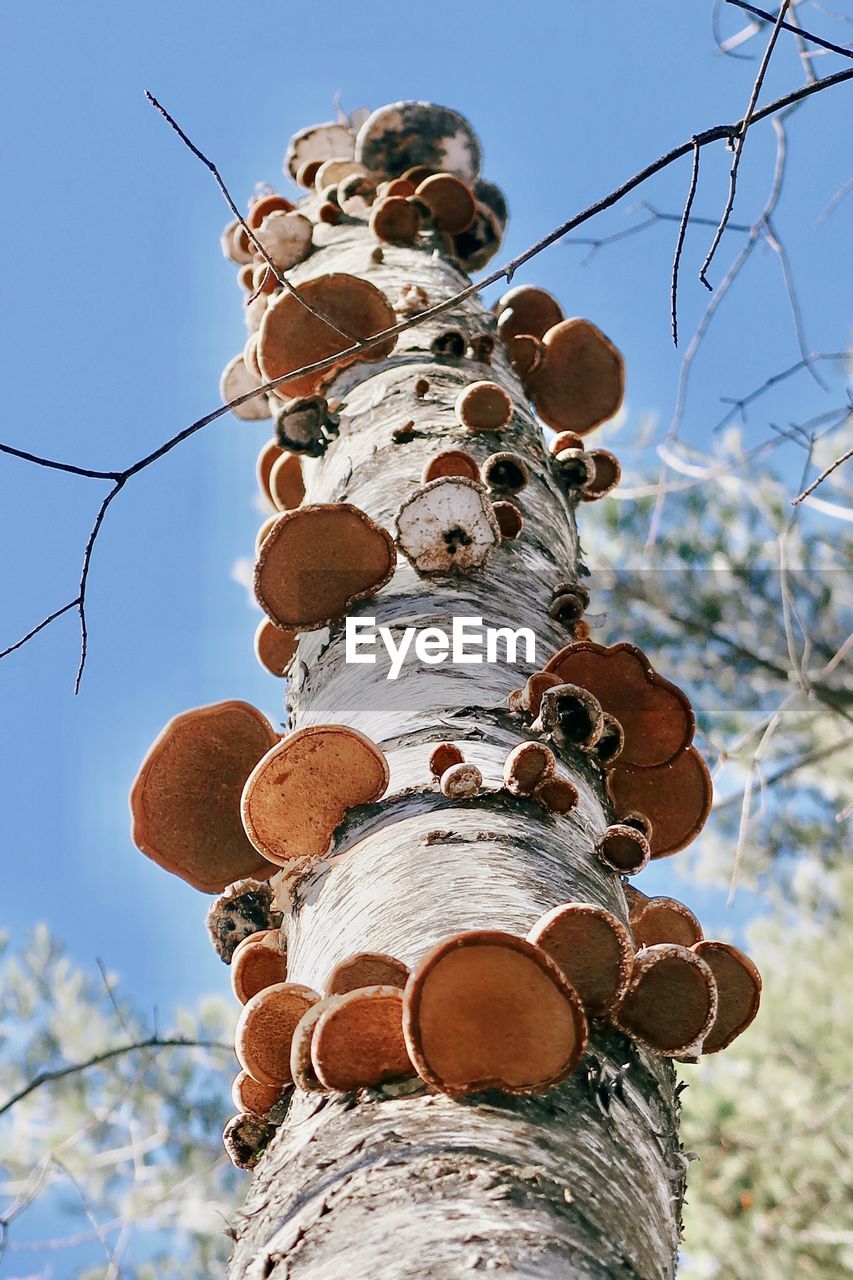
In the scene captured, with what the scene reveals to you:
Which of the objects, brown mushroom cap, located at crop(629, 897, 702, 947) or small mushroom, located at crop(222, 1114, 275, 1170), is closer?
small mushroom, located at crop(222, 1114, 275, 1170)

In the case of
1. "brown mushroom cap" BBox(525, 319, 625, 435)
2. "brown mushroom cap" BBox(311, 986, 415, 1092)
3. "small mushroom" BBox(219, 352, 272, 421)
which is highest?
Result: "small mushroom" BBox(219, 352, 272, 421)

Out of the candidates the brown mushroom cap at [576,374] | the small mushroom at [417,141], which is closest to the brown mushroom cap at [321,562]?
the brown mushroom cap at [576,374]

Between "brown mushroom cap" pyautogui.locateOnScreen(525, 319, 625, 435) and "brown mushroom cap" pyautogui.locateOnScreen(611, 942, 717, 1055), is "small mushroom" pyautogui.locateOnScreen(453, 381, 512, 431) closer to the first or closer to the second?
"brown mushroom cap" pyautogui.locateOnScreen(525, 319, 625, 435)

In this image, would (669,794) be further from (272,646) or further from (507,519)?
(272,646)

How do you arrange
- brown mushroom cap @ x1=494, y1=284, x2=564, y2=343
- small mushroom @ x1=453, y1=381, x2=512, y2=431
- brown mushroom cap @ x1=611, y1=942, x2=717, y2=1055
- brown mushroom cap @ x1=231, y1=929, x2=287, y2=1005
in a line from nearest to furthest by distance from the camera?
brown mushroom cap @ x1=611, y1=942, x2=717, y2=1055, brown mushroom cap @ x1=231, y1=929, x2=287, y2=1005, small mushroom @ x1=453, y1=381, x2=512, y2=431, brown mushroom cap @ x1=494, y1=284, x2=564, y2=343

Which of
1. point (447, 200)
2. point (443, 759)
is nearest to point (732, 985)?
point (443, 759)

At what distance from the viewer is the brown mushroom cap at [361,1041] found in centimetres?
144

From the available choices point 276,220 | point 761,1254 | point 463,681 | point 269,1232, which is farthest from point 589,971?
point 761,1254

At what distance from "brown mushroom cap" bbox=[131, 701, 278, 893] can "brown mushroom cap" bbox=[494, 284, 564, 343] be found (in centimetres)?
242

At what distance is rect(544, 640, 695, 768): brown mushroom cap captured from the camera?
2383 mm

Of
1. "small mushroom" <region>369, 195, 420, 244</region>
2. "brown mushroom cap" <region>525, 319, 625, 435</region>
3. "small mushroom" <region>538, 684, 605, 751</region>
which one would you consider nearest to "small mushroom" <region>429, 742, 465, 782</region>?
"small mushroom" <region>538, 684, 605, 751</region>

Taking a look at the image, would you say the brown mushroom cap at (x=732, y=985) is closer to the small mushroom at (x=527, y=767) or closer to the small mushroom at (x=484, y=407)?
the small mushroom at (x=527, y=767)

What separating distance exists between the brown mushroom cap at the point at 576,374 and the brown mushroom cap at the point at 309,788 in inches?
98.1

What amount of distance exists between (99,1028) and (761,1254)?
231 inches
